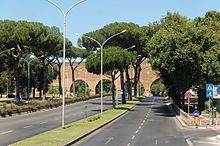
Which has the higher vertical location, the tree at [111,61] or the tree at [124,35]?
the tree at [124,35]

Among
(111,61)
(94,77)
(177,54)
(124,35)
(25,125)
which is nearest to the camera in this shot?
(25,125)

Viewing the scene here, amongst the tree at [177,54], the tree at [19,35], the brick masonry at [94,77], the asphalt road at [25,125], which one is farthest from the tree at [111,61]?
the brick masonry at [94,77]

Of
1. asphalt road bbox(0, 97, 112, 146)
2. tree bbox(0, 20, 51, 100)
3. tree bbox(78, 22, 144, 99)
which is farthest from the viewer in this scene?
tree bbox(78, 22, 144, 99)


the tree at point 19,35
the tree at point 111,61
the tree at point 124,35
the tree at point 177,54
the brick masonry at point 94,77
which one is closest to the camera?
the tree at point 177,54

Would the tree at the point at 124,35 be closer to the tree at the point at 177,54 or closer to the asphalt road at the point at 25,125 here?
the tree at the point at 177,54

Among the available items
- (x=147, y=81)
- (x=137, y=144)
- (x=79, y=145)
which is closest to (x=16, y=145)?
(x=79, y=145)

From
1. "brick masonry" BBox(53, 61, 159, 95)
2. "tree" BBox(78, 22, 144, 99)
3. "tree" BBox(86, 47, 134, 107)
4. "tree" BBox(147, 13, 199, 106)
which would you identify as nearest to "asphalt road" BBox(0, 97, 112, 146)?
"tree" BBox(147, 13, 199, 106)

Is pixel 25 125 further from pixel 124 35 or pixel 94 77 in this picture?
pixel 94 77

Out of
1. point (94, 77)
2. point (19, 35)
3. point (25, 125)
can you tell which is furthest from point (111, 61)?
point (94, 77)

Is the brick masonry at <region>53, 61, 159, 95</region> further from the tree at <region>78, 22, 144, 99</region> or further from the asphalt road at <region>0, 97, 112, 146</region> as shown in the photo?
the asphalt road at <region>0, 97, 112, 146</region>

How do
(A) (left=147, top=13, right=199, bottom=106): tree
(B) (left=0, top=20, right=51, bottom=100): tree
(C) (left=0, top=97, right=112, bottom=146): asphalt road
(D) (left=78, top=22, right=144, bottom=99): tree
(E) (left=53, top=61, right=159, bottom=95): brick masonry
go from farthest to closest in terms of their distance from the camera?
1. (E) (left=53, top=61, right=159, bottom=95): brick masonry
2. (D) (left=78, top=22, right=144, bottom=99): tree
3. (B) (left=0, top=20, right=51, bottom=100): tree
4. (A) (left=147, top=13, right=199, bottom=106): tree
5. (C) (left=0, top=97, right=112, bottom=146): asphalt road

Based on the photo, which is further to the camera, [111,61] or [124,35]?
[124,35]

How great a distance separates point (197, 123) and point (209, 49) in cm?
1654

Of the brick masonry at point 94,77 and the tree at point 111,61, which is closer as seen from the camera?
the tree at point 111,61
